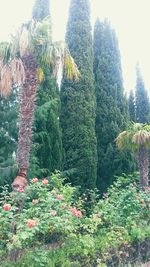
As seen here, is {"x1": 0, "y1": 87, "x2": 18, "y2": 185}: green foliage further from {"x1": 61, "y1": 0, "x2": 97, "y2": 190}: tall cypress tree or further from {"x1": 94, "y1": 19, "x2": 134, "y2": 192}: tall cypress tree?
{"x1": 94, "y1": 19, "x2": 134, "y2": 192}: tall cypress tree

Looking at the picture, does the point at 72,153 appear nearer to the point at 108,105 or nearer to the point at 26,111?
the point at 108,105

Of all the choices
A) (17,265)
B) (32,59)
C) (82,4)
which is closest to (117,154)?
(82,4)

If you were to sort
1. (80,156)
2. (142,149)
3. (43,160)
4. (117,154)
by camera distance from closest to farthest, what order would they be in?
(142,149), (43,160), (80,156), (117,154)

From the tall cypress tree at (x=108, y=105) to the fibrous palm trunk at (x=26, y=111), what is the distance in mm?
9737

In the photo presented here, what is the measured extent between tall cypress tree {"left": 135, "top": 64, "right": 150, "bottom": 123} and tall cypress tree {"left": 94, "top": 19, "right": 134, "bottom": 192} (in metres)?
4.42

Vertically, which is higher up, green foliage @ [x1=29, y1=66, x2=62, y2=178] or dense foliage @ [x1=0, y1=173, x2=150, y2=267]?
green foliage @ [x1=29, y1=66, x2=62, y2=178]

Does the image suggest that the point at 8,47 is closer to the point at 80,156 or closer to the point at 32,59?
the point at 32,59

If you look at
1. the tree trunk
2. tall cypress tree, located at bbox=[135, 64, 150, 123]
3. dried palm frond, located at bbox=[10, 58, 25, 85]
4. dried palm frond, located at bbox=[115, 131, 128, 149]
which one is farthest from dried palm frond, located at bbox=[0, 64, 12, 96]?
A: tall cypress tree, located at bbox=[135, 64, 150, 123]

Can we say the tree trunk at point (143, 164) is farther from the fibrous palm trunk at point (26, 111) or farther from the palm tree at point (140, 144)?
the fibrous palm trunk at point (26, 111)

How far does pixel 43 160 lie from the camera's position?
1417 cm

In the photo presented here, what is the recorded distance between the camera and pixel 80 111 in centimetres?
1709

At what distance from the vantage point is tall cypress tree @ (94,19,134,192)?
17.7 meters

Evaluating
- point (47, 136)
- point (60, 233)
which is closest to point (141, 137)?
point (47, 136)

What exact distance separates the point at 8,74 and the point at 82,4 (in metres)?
12.3
